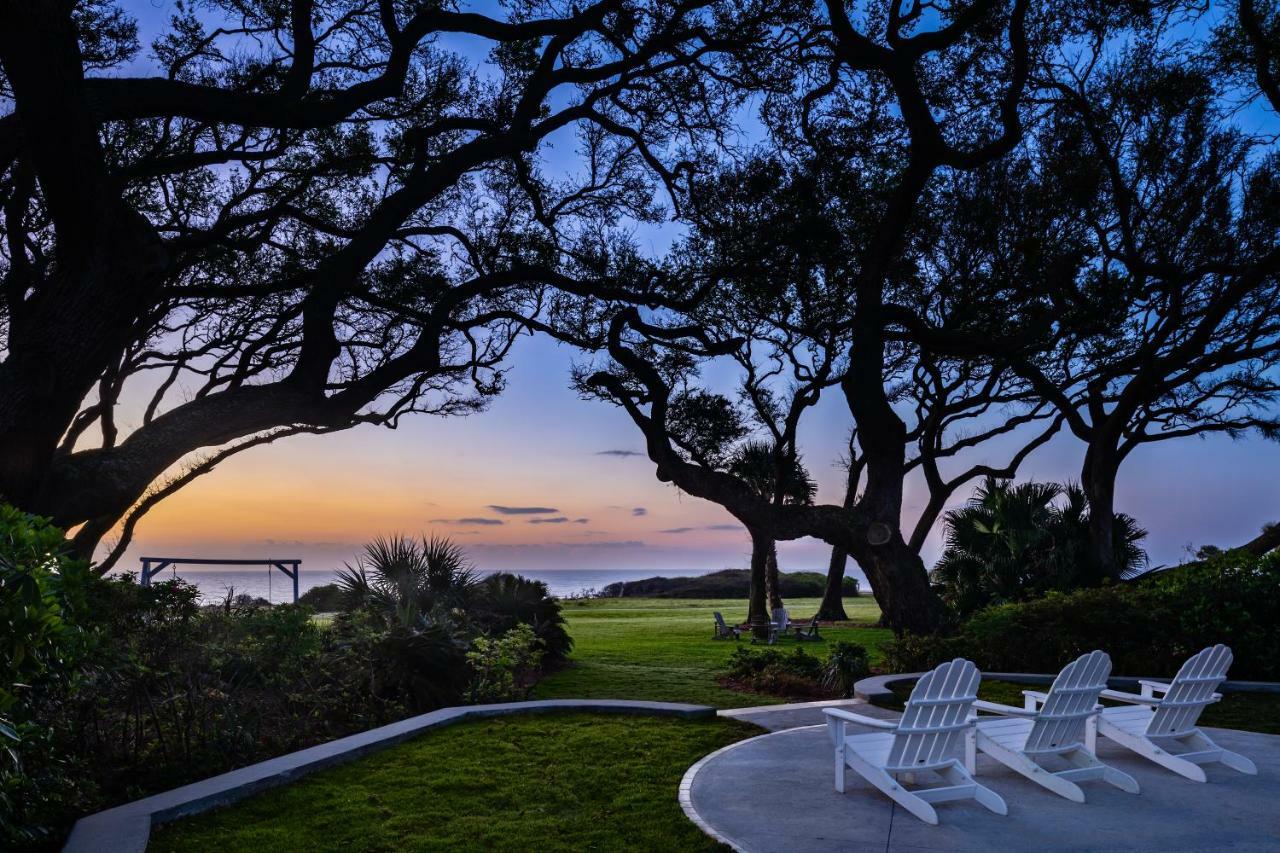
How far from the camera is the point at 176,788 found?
22.3ft

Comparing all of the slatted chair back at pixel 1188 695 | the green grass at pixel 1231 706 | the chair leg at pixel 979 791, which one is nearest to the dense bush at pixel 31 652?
the chair leg at pixel 979 791

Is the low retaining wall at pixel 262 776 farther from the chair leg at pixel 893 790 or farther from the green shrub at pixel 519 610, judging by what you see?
the green shrub at pixel 519 610

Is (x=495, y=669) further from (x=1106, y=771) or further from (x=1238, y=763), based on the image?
(x=1238, y=763)

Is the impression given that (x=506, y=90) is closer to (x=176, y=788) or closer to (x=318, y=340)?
(x=318, y=340)

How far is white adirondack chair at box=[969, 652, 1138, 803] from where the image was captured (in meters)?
6.57

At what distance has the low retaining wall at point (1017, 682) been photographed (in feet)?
34.1

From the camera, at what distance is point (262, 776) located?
684cm

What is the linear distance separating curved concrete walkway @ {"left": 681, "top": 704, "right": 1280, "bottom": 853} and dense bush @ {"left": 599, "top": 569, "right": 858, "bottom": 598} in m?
42.2

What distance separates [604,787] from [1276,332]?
70.8 ft

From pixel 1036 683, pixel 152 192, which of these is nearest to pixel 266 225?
pixel 152 192

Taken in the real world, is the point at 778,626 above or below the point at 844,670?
above

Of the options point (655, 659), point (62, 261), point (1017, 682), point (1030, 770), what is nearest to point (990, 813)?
point (1030, 770)

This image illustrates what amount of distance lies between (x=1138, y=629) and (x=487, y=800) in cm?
961

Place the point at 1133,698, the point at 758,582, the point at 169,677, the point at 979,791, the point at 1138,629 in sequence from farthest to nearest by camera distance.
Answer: the point at 758,582 → the point at 1138,629 → the point at 169,677 → the point at 1133,698 → the point at 979,791
